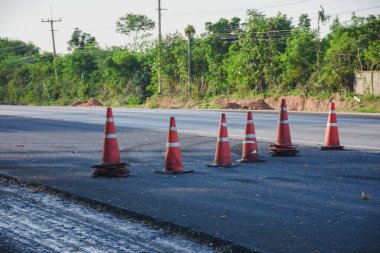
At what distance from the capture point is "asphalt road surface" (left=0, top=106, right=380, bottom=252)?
184 inches

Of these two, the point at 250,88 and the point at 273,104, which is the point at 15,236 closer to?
the point at 273,104

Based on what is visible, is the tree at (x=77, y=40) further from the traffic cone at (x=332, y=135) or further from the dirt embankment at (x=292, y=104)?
the traffic cone at (x=332, y=135)

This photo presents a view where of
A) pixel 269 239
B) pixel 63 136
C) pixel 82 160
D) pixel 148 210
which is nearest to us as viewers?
pixel 269 239

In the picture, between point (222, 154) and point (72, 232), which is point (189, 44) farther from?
point (72, 232)

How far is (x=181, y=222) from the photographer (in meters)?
5.11

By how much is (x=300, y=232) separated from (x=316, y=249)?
47 cm

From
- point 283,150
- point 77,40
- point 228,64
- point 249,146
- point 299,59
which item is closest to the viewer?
point 249,146

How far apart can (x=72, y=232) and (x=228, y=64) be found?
108 ft

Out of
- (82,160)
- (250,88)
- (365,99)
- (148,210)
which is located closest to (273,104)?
(250,88)

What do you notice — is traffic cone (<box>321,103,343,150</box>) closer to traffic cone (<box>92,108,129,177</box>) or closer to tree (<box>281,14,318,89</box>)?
traffic cone (<box>92,108,129,177</box>)

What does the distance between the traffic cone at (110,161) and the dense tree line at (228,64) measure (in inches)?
858

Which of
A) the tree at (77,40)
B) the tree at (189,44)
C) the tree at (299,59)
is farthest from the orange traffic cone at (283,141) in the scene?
the tree at (77,40)

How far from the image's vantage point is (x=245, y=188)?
6.76m

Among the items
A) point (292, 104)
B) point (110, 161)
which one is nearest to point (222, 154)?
point (110, 161)
